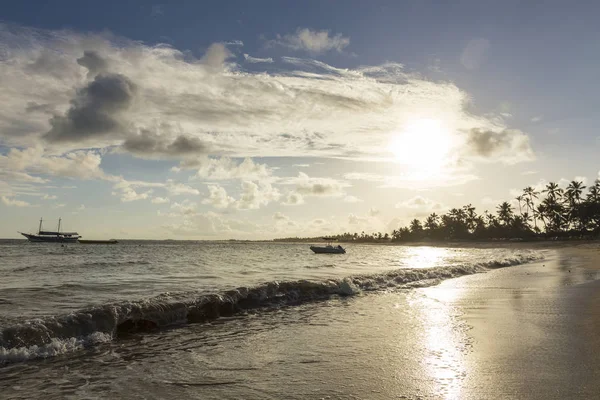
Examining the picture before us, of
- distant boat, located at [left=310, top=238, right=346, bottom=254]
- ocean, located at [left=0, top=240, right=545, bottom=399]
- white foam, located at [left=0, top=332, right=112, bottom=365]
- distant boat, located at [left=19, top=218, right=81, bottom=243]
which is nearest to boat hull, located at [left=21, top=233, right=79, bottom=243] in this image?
distant boat, located at [left=19, top=218, right=81, bottom=243]

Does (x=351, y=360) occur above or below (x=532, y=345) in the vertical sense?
below

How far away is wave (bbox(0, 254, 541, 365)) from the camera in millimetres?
8688

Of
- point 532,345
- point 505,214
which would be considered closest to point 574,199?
point 505,214

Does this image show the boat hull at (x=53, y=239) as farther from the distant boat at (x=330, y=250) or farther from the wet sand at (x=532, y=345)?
the wet sand at (x=532, y=345)

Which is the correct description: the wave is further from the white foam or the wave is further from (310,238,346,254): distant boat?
(310,238,346,254): distant boat

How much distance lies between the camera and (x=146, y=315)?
1143 cm

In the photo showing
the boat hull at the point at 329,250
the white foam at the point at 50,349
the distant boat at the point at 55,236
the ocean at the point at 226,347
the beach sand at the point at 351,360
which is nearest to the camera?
the beach sand at the point at 351,360

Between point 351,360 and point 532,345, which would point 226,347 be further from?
point 532,345

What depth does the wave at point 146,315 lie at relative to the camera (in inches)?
342

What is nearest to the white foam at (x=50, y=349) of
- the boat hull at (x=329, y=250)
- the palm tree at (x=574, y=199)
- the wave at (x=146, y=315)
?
the wave at (x=146, y=315)

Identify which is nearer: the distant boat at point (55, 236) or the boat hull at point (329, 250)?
the boat hull at point (329, 250)

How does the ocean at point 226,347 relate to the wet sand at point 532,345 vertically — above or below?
below

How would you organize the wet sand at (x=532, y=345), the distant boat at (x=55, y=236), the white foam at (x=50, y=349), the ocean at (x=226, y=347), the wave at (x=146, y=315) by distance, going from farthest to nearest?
the distant boat at (x=55, y=236) → the wave at (x=146, y=315) → the white foam at (x=50, y=349) → the ocean at (x=226, y=347) → the wet sand at (x=532, y=345)

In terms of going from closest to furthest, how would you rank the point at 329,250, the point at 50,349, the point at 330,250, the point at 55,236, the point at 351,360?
the point at 351,360 → the point at 50,349 → the point at 330,250 → the point at 329,250 → the point at 55,236
